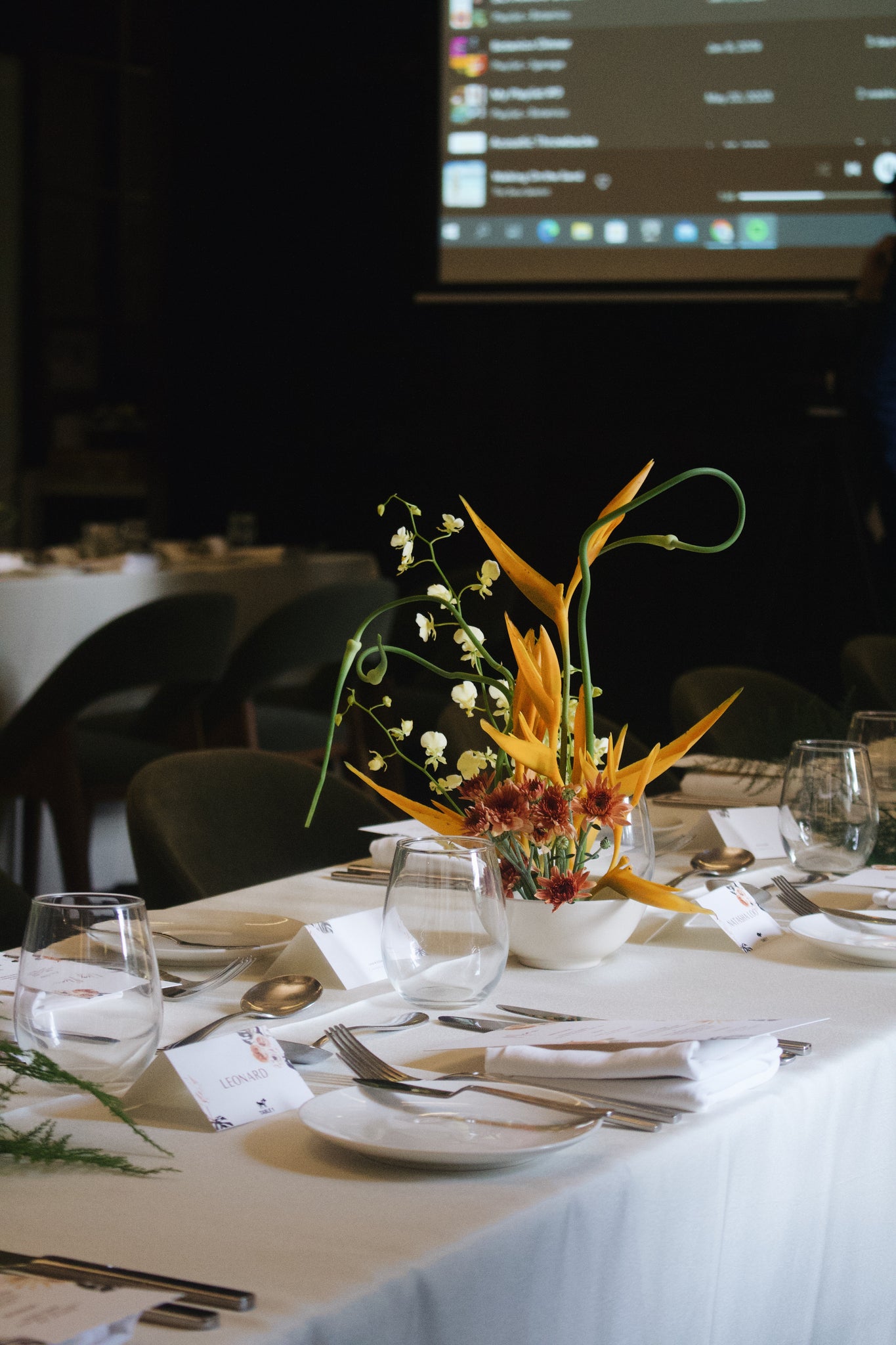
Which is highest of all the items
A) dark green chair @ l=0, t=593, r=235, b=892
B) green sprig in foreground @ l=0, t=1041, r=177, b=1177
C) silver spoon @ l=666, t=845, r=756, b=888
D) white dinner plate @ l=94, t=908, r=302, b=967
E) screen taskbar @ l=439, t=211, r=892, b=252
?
screen taskbar @ l=439, t=211, r=892, b=252

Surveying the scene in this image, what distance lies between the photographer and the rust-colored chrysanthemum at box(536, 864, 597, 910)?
1209 mm

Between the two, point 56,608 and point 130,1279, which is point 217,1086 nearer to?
point 130,1279

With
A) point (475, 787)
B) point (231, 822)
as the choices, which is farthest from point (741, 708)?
point (475, 787)

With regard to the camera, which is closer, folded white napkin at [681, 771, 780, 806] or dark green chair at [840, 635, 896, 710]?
folded white napkin at [681, 771, 780, 806]

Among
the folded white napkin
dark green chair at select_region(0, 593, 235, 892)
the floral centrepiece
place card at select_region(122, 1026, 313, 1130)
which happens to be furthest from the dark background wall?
place card at select_region(122, 1026, 313, 1130)

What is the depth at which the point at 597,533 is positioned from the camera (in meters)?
1.28

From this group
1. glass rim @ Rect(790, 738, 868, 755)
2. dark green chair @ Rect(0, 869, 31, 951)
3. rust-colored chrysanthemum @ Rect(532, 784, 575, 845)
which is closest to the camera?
rust-colored chrysanthemum @ Rect(532, 784, 575, 845)

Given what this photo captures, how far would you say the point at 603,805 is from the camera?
1.20 m

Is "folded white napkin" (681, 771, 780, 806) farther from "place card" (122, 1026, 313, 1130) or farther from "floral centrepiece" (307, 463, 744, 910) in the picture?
"place card" (122, 1026, 313, 1130)

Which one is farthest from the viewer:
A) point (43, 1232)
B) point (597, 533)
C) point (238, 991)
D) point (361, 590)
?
point (361, 590)

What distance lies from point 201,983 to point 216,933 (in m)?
0.17

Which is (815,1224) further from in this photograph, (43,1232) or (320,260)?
(320,260)

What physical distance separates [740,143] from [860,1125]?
4.13 m

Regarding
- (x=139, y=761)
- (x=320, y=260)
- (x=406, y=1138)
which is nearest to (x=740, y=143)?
(x=320, y=260)
